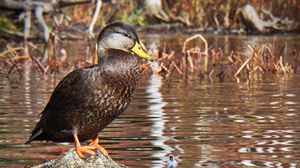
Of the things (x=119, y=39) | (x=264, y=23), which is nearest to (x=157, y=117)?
(x=119, y=39)

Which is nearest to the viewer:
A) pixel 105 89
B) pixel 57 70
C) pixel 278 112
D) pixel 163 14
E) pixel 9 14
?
pixel 105 89

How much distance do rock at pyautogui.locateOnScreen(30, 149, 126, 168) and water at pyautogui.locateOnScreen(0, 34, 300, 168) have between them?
634mm

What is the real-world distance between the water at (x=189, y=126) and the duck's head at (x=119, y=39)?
0.92 metres

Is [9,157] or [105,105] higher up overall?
[105,105]

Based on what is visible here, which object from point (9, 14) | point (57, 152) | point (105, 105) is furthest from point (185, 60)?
point (105, 105)

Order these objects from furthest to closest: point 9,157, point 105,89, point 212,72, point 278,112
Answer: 1. point 212,72
2. point 278,112
3. point 9,157
4. point 105,89

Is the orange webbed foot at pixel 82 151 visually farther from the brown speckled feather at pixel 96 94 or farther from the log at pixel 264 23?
the log at pixel 264 23

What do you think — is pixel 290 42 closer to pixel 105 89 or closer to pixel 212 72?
pixel 212 72

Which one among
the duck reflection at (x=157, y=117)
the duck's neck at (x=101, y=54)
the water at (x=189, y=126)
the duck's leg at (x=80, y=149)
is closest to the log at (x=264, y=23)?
the duck reflection at (x=157, y=117)

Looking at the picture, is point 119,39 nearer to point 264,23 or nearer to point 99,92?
point 99,92

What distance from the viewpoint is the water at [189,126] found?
7.80m

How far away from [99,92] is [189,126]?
10.3 feet

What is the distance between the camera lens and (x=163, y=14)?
1469 inches

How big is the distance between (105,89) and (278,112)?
4.63 meters
